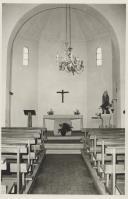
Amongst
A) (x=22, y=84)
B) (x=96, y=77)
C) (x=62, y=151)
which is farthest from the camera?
(x=96, y=77)

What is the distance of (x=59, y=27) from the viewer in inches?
647

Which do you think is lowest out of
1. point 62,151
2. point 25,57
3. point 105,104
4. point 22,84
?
point 62,151

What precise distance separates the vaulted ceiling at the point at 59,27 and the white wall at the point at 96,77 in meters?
0.50

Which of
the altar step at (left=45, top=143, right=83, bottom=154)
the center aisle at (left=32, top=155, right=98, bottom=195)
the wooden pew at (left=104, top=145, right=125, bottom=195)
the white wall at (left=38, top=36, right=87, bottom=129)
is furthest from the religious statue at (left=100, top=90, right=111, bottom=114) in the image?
the wooden pew at (left=104, top=145, right=125, bottom=195)

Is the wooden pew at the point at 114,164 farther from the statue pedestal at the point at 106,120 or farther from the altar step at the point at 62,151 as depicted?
the statue pedestal at the point at 106,120

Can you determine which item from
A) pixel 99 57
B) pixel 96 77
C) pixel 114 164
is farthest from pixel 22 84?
pixel 114 164

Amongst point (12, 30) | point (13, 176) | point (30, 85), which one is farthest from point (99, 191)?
point (30, 85)

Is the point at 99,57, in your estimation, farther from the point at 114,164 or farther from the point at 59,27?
the point at 114,164

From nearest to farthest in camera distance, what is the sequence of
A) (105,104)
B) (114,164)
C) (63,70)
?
1. (114,164)
2. (63,70)
3. (105,104)

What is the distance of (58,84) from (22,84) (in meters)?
2.16

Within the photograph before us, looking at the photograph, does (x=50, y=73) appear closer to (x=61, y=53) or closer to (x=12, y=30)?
(x=61, y=53)

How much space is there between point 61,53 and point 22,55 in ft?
7.23

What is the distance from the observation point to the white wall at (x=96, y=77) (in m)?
15.8

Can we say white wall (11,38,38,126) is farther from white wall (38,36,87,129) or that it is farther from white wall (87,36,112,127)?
white wall (87,36,112,127)
